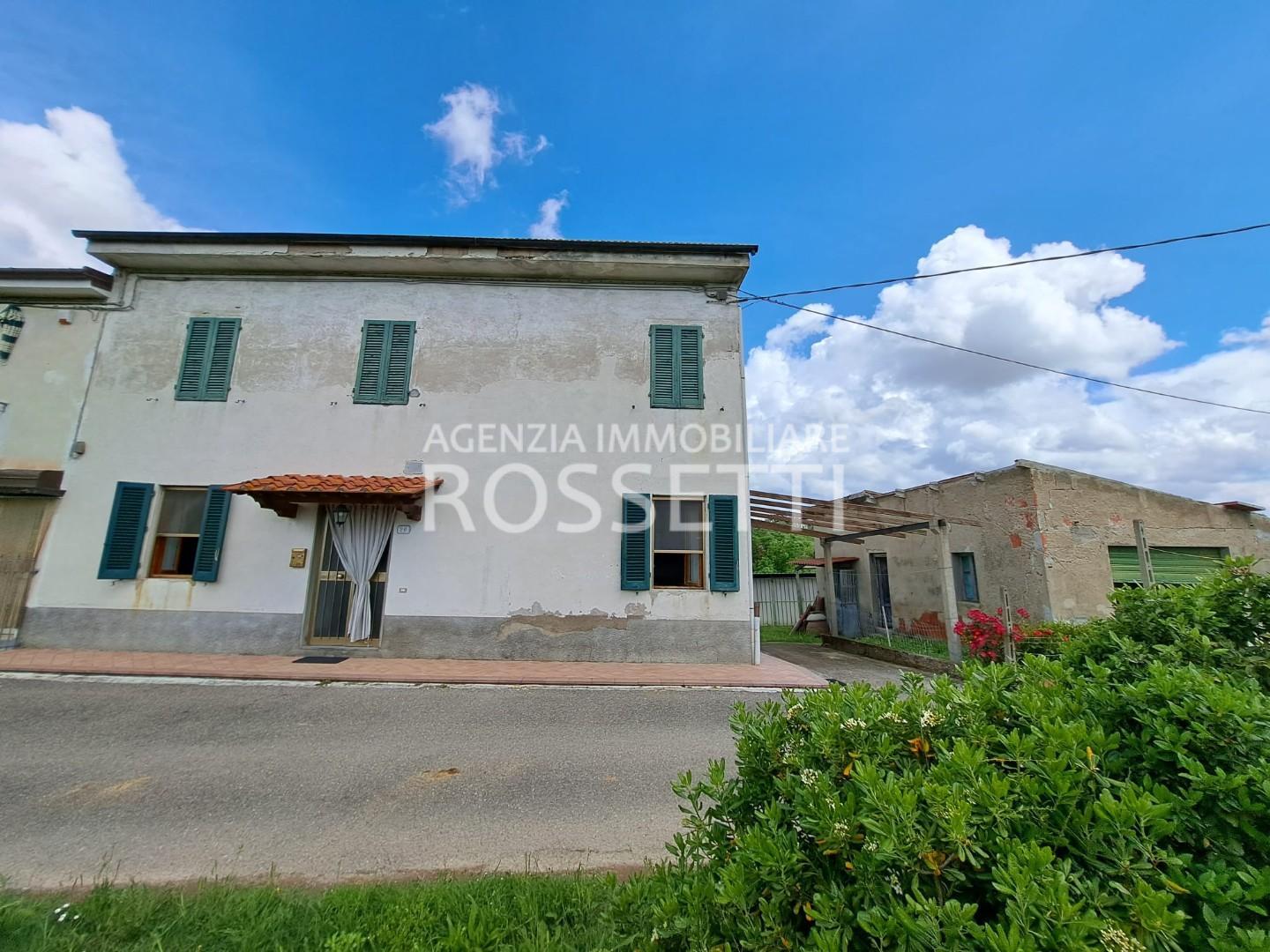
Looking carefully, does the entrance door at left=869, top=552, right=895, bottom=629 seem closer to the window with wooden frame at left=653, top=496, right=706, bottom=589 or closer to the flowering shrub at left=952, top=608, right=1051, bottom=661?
the flowering shrub at left=952, top=608, right=1051, bottom=661

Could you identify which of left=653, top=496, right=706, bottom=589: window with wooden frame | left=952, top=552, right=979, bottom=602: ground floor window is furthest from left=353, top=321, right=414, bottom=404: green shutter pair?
left=952, top=552, right=979, bottom=602: ground floor window

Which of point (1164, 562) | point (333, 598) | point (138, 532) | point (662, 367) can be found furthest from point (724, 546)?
point (138, 532)

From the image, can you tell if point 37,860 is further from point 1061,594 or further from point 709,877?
point 1061,594

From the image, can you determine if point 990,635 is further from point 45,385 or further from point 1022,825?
point 45,385

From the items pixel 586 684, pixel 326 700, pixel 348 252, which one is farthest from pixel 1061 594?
pixel 348 252

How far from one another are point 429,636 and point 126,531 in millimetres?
5413

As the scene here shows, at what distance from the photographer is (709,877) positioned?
1.58 meters

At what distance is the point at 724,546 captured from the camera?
892 centimetres

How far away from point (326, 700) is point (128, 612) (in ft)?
16.9

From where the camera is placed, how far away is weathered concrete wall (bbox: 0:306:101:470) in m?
8.90

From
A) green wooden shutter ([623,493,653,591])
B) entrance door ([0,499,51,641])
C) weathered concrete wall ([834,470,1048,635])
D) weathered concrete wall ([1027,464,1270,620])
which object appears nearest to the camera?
entrance door ([0,499,51,641])

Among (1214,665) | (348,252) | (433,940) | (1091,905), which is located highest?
(348,252)

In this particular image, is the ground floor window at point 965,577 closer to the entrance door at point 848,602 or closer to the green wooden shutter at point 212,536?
the entrance door at point 848,602

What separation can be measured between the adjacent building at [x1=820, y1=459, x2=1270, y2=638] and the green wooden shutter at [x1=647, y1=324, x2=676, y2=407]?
5.77m
